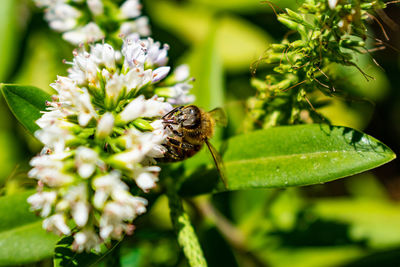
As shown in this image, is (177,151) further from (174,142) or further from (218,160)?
(218,160)

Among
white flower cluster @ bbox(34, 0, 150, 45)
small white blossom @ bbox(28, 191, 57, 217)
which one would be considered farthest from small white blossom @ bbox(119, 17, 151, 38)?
small white blossom @ bbox(28, 191, 57, 217)

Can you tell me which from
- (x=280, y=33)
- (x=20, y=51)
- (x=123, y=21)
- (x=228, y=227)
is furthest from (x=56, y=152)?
(x=280, y=33)

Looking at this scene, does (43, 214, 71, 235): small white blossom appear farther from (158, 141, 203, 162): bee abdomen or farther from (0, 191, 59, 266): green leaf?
(158, 141, 203, 162): bee abdomen

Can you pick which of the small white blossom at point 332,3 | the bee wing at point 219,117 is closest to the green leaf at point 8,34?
the bee wing at point 219,117

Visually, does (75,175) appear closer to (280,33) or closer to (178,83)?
(178,83)

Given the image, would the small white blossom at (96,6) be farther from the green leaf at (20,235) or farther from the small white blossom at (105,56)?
the green leaf at (20,235)

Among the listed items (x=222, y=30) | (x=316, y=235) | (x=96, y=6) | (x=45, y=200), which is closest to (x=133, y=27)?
(x=96, y=6)

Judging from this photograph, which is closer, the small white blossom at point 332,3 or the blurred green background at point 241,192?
the small white blossom at point 332,3
